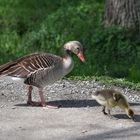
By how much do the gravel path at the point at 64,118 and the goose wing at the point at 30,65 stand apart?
1.69ft

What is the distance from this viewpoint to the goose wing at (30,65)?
374 inches

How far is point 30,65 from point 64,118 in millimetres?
1013

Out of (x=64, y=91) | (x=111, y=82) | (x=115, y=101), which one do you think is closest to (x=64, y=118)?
(x=115, y=101)

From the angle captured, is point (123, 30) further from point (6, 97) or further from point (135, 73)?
point (6, 97)

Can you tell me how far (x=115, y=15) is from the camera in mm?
16531

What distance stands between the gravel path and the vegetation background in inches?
77.0

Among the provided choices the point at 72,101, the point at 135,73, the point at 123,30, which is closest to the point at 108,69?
the point at 135,73


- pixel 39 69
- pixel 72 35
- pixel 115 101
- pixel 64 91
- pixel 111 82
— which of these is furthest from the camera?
pixel 72 35

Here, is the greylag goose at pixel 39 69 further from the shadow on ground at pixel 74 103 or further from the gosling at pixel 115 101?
the gosling at pixel 115 101

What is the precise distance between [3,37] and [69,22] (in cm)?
197

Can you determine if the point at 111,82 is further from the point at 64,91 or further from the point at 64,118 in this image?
the point at 64,118

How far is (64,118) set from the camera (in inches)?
357

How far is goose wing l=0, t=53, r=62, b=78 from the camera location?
31.2 feet

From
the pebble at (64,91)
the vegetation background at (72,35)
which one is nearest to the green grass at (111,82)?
the pebble at (64,91)
